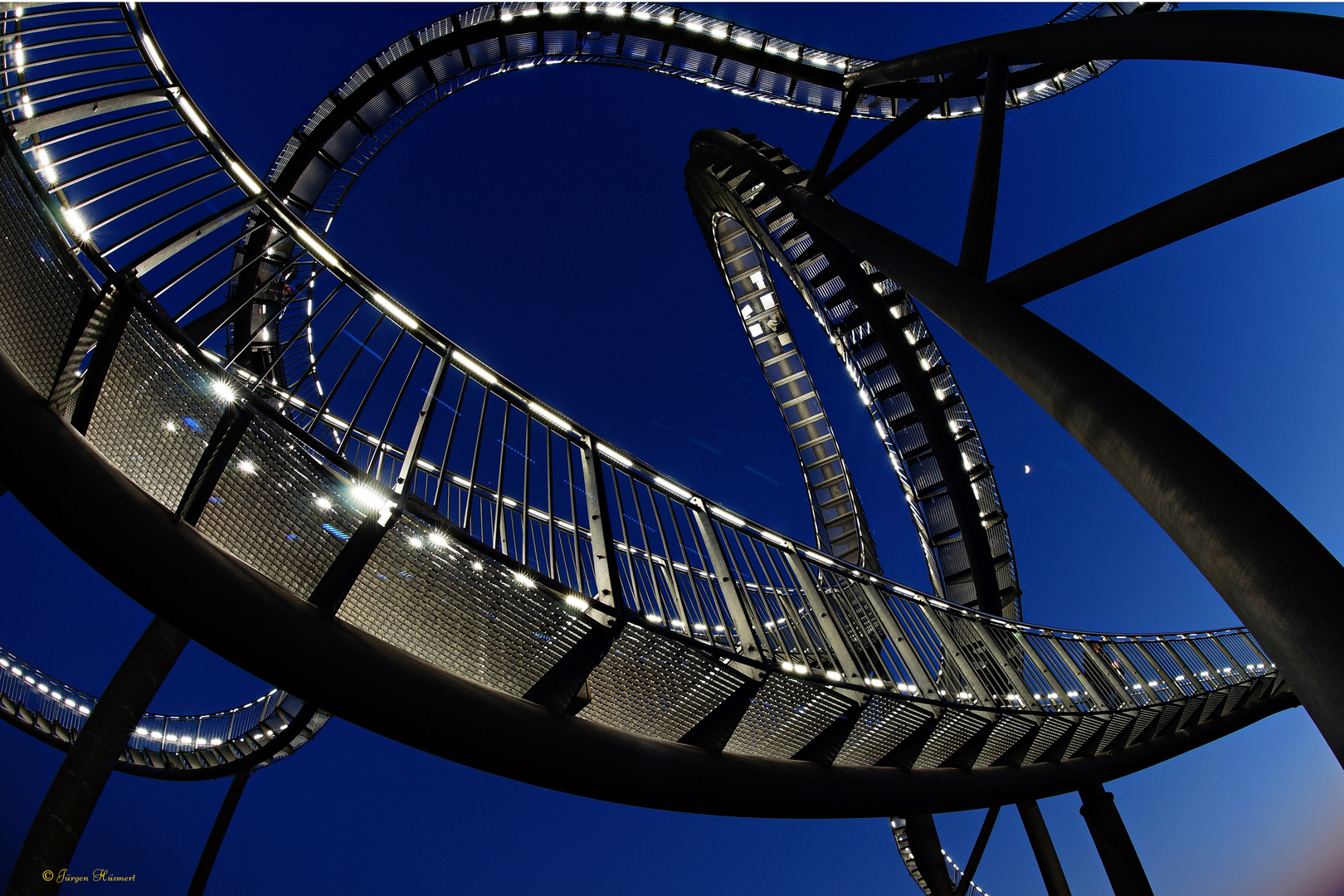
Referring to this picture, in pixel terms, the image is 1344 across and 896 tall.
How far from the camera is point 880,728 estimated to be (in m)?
6.54

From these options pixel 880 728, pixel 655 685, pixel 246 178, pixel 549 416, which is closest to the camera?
pixel 246 178

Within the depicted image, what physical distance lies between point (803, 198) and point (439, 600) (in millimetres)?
6316

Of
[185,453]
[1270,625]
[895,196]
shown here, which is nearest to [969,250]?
[1270,625]

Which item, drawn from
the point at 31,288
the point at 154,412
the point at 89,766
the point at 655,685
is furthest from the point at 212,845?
the point at 31,288

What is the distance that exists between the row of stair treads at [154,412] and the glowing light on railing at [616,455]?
2636 mm

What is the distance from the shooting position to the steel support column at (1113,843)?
32.1 feet

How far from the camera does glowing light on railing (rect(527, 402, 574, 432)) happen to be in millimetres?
5391

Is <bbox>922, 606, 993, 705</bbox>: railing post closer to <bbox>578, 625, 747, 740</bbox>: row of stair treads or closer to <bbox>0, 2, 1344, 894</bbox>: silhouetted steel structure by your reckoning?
<bbox>0, 2, 1344, 894</bbox>: silhouetted steel structure

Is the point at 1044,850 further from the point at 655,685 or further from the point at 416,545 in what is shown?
the point at 416,545

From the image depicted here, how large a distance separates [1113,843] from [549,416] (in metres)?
10.2

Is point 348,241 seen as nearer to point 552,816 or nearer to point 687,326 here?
point 687,326

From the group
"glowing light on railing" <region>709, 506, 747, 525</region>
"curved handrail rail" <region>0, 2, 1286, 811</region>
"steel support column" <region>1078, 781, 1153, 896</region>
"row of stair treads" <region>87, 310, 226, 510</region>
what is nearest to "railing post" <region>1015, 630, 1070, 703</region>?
"steel support column" <region>1078, 781, 1153, 896</region>

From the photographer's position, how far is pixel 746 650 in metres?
5.32

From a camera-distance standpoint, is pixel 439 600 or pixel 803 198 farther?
pixel 803 198
